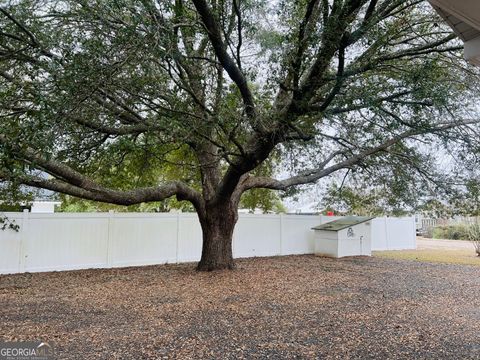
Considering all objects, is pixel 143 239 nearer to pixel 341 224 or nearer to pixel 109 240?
pixel 109 240

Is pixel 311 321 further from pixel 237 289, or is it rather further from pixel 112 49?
pixel 112 49

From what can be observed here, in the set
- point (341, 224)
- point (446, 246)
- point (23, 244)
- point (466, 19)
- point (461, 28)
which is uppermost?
point (461, 28)

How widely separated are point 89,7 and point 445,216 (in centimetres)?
884

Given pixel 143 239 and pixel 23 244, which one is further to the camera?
pixel 143 239

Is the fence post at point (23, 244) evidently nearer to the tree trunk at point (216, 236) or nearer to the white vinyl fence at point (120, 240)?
the white vinyl fence at point (120, 240)

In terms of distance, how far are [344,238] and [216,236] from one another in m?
5.23

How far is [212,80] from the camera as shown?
6562 millimetres

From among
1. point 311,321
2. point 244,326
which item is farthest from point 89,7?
point 311,321

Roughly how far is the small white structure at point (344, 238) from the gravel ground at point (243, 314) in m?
3.07

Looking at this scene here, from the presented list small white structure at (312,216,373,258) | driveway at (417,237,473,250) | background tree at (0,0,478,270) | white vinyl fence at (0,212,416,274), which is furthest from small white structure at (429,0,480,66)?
driveway at (417,237,473,250)

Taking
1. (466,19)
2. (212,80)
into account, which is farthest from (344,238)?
(466,19)

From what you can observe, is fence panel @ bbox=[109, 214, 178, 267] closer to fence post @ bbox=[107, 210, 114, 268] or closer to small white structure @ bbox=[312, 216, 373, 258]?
fence post @ bbox=[107, 210, 114, 268]

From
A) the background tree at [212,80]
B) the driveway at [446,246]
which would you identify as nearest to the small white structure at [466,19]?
the background tree at [212,80]

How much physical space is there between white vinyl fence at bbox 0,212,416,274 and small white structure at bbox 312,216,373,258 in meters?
0.80
